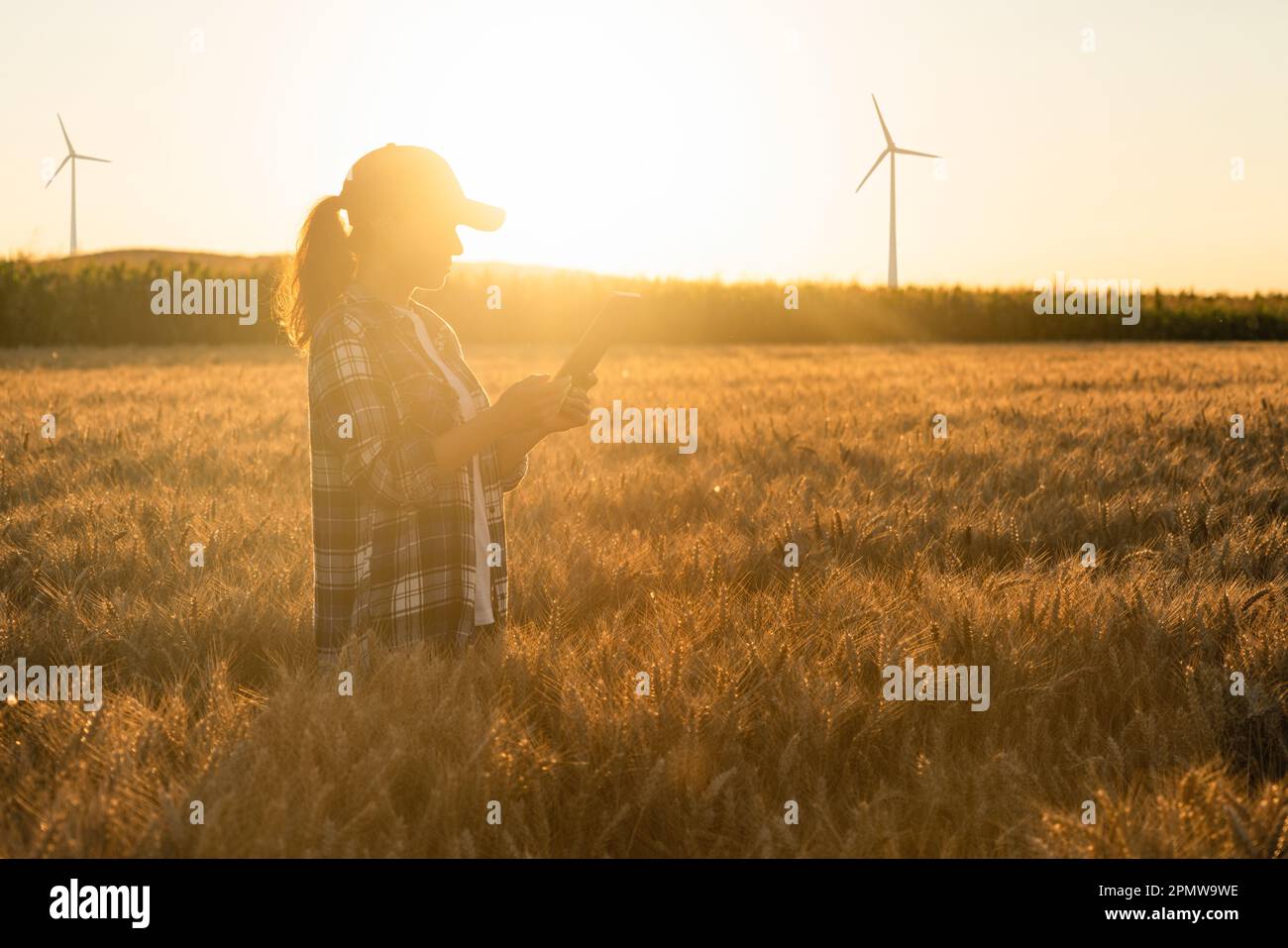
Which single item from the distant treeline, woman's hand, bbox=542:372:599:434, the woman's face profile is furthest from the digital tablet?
the distant treeline

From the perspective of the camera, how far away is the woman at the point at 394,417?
8.29ft

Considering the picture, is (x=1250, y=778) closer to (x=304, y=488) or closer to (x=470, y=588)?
(x=470, y=588)

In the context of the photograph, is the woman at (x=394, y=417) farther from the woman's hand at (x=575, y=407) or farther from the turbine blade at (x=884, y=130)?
the turbine blade at (x=884, y=130)

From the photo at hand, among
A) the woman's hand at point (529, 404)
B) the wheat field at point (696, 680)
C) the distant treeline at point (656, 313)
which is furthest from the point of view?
the distant treeline at point (656, 313)

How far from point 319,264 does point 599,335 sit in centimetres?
81

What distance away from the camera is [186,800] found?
1.76m

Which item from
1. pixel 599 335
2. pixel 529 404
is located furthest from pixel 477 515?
pixel 599 335

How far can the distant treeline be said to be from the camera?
1122 inches

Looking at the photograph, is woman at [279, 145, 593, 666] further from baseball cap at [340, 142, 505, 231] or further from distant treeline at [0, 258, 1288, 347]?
distant treeline at [0, 258, 1288, 347]

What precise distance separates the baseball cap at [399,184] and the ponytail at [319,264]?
0.06 m

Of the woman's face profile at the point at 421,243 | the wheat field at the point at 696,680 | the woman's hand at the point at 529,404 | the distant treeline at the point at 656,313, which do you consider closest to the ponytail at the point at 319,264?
the woman's face profile at the point at 421,243

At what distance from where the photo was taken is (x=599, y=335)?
8.63 feet

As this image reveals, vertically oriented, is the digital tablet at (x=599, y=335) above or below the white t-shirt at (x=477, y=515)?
above
